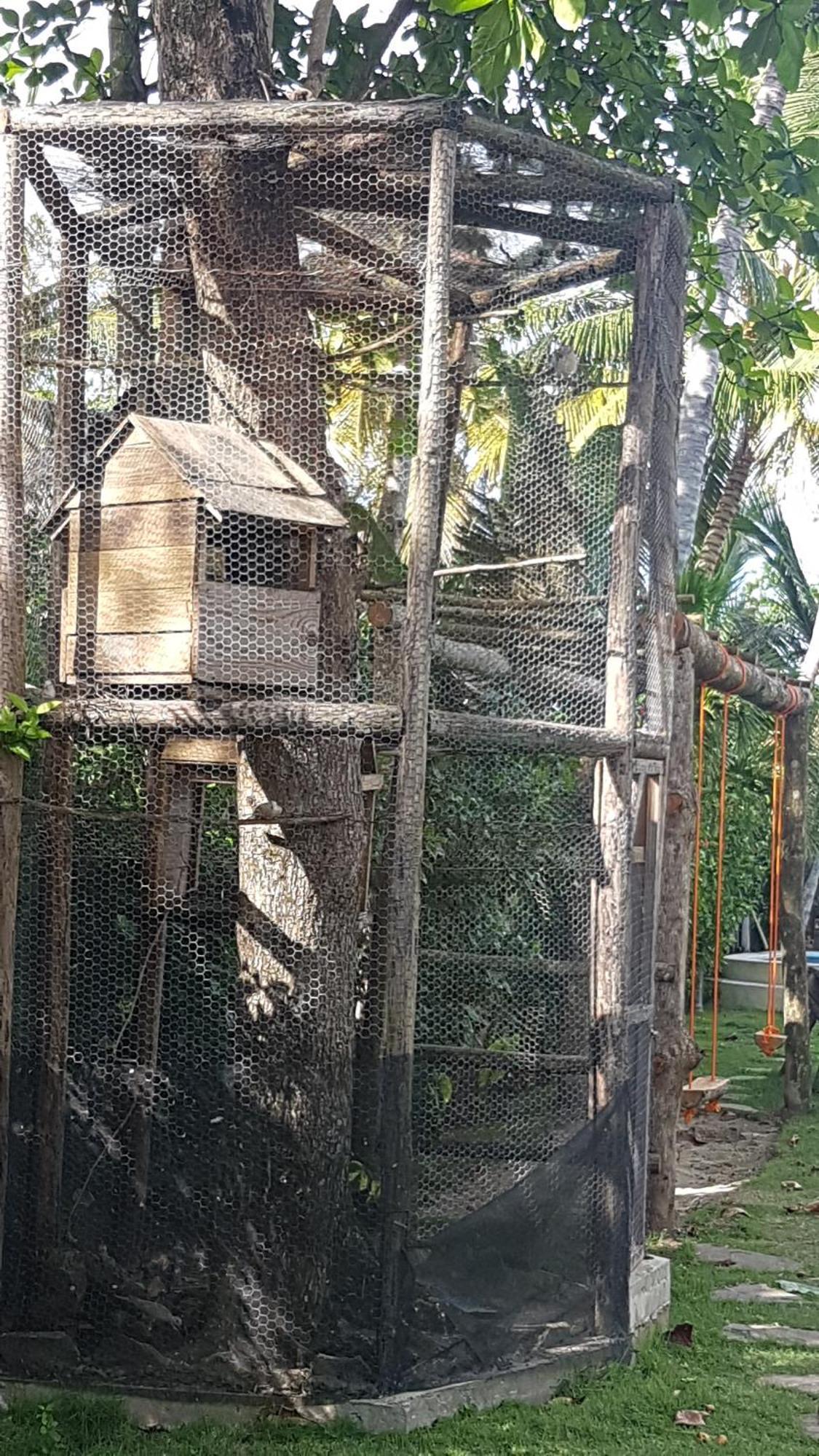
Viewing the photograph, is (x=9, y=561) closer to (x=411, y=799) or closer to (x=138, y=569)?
(x=138, y=569)

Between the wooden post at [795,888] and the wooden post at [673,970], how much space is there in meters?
2.72

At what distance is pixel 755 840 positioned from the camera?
15.5 m

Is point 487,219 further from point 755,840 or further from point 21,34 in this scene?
point 755,840

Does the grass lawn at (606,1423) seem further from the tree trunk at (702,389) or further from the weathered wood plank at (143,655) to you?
the tree trunk at (702,389)

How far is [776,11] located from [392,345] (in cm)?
161

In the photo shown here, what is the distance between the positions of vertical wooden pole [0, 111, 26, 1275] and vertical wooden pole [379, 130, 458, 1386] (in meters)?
1.08

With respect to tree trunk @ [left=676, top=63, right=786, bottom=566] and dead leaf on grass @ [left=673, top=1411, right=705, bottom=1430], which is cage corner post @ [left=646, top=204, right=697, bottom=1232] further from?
tree trunk @ [left=676, top=63, right=786, bottom=566]

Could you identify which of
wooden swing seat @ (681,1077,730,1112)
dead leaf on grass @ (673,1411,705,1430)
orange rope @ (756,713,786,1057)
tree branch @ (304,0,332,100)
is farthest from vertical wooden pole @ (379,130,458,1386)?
orange rope @ (756,713,786,1057)

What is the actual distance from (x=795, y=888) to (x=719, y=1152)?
2.16 m

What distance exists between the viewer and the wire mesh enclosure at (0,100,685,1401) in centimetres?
455

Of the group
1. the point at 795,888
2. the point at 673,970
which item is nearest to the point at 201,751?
the point at 673,970

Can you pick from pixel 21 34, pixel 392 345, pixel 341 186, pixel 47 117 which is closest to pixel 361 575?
pixel 392 345

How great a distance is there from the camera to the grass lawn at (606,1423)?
432cm

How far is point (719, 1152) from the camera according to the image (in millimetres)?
9305
